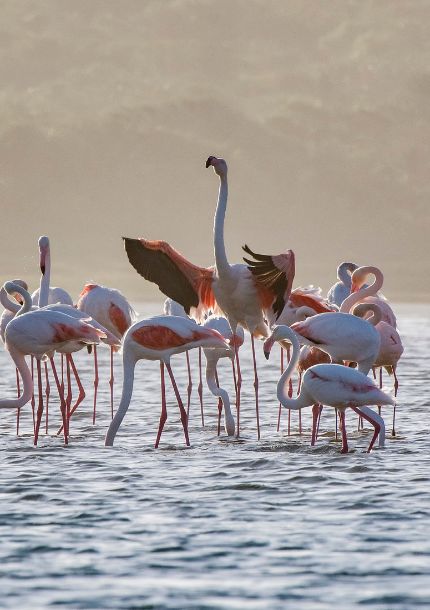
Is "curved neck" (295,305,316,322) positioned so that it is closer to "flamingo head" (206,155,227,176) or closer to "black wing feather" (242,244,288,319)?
"black wing feather" (242,244,288,319)

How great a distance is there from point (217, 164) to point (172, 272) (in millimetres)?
1192

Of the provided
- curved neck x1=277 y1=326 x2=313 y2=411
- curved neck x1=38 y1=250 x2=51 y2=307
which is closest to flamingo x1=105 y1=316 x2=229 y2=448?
curved neck x1=277 y1=326 x2=313 y2=411

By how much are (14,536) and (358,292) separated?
5.97 m

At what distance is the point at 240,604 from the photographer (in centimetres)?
544

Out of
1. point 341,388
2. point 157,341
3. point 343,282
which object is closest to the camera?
point 341,388

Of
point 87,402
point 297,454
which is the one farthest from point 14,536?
point 87,402

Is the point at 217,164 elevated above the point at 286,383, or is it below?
above

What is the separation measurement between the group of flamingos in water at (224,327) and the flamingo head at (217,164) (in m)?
0.01

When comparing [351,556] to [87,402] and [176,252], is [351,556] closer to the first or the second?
[176,252]

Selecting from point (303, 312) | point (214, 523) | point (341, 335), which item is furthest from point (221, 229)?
point (214, 523)

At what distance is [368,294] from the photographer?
39.9 ft

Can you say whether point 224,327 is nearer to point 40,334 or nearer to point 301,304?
point 301,304

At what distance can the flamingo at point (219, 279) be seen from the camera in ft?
38.8

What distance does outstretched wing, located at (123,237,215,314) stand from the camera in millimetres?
11977
